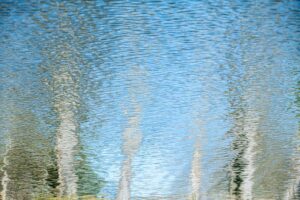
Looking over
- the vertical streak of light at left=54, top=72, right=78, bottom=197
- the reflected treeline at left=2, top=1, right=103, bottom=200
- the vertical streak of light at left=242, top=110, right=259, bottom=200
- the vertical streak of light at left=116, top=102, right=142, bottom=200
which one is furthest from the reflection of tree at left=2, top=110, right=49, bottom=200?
the vertical streak of light at left=242, top=110, right=259, bottom=200

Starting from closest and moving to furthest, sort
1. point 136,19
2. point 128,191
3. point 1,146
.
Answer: point 128,191 → point 1,146 → point 136,19

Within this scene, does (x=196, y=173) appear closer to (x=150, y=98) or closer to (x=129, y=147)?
(x=129, y=147)

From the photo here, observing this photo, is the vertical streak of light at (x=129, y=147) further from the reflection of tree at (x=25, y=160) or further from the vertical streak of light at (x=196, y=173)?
the reflection of tree at (x=25, y=160)

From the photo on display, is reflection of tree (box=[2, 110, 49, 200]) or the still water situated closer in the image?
reflection of tree (box=[2, 110, 49, 200])

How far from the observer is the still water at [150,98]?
4301mm

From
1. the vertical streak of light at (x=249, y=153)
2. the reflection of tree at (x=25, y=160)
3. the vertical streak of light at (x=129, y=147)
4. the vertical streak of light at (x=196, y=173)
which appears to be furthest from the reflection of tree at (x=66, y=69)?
the vertical streak of light at (x=249, y=153)

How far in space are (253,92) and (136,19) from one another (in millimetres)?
1090

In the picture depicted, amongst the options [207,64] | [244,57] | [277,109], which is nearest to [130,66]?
[207,64]

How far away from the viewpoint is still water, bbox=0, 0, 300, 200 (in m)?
4.30

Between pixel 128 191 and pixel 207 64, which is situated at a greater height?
pixel 207 64

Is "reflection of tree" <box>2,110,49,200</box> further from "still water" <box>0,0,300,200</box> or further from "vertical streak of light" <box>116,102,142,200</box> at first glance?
"vertical streak of light" <box>116,102,142,200</box>

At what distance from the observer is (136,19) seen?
15.6 feet

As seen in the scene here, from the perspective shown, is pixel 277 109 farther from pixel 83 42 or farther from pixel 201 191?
pixel 83 42

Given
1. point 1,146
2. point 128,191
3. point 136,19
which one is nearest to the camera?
point 128,191
